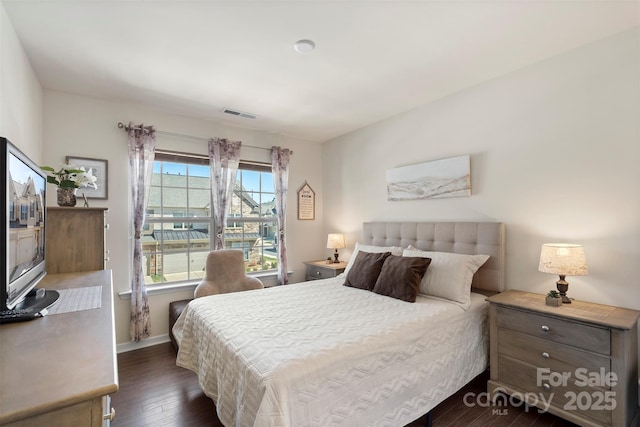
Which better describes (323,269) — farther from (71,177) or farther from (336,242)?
(71,177)

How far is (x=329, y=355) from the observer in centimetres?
148

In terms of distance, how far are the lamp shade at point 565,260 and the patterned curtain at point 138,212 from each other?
146 inches

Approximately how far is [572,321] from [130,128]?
4.15 m

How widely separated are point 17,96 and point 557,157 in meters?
3.98

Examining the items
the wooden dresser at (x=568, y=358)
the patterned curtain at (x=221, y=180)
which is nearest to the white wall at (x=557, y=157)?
the wooden dresser at (x=568, y=358)

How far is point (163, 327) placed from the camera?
10.9 ft

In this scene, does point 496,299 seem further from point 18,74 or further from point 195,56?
point 18,74

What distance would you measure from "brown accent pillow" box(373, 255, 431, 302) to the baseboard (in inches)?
97.3

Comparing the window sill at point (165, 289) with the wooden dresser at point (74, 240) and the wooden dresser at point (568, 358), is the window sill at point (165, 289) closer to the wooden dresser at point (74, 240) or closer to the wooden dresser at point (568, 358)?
the wooden dresser at point (74, 240)

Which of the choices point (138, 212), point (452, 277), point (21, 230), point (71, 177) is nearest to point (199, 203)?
point (138, 212)

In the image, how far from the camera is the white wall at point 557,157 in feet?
6.62

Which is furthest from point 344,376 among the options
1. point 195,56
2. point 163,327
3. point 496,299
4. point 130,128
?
point 130,128

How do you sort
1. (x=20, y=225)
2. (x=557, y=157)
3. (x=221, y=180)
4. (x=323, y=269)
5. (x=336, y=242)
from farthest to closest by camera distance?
1. (x=336, y=242)
2. (x=323, y=269)
3. (x=221, y=180)
4. (x=557, y=157)
5. (x=20, y=225)

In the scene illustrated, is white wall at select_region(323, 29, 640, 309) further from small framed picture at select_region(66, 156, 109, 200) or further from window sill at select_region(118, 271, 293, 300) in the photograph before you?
small framed picture at select_region(66, 156, 109, 200)
